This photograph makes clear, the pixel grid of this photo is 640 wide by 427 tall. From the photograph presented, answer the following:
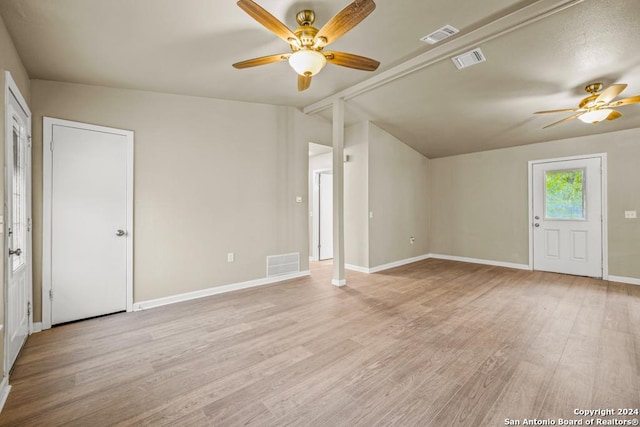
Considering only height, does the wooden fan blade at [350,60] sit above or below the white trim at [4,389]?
above

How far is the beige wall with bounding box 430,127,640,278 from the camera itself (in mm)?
4406

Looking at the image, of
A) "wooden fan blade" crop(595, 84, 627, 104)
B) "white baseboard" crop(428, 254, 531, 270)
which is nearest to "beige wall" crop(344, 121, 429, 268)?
"white baseboard" crop(428, 254, 531, 270)

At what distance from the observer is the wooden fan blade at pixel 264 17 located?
1.76 meters

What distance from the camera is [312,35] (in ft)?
7.49

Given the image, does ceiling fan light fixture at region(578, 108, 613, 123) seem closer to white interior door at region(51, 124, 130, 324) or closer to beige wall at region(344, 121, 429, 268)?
beige wall at region(344, 121, 429, 268)

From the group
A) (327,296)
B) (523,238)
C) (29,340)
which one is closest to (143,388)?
(29,340)

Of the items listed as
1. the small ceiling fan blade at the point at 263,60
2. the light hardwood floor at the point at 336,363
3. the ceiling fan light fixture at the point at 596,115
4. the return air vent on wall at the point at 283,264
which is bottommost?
the light hardwood floor at the point at 336,363

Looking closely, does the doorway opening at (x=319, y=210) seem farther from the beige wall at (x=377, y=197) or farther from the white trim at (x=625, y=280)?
the white trim at (x=625, y=280)

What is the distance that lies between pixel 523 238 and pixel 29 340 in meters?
7.44

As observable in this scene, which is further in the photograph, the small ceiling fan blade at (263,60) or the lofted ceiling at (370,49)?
the small ceiling fan blade at (263,60)

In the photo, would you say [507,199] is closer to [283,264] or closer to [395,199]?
[395,199]

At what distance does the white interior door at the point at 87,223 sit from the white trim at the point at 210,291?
25 cm

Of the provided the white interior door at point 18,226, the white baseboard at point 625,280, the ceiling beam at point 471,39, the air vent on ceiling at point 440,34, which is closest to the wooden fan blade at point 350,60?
the air vent on ceiling at point 440,34

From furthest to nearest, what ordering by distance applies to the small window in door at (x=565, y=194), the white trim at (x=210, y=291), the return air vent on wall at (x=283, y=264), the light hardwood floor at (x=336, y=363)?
1. the small window in door at (x=565, y=194)
2. the return air vent on wall at (x=283, y=264)
3. the white trim at (x=210, y=291)
4. the light hardwood floor at (x=336, y=363)
